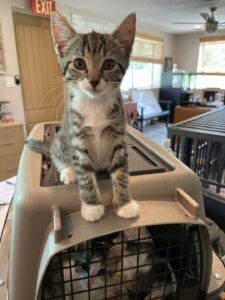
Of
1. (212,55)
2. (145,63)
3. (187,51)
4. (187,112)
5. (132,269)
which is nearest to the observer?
(132,269)

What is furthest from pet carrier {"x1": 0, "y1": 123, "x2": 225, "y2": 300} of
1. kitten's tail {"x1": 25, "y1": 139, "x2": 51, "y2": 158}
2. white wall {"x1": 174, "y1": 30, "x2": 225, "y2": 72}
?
white wall {"x1": 174, "y1": 30, "x2": 225, "y2": 72}

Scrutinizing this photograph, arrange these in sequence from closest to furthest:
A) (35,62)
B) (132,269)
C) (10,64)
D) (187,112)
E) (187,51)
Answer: (132,269) < (10,64) < (35,62) < (187,112) < (187,51)

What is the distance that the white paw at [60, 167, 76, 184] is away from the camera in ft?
2.10

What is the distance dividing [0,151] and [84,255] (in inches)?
84.9

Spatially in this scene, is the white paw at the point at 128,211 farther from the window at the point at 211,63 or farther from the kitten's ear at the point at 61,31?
the window at the point at 211,63

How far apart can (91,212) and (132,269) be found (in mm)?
230

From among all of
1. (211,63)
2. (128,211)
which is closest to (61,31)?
(128,211)

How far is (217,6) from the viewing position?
137 inches

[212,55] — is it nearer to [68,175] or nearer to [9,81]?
[9,81]

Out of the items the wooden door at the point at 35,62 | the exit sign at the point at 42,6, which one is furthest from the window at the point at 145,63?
the exit sign at the point at 42,6


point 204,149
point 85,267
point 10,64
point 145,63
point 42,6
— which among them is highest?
point 42,6

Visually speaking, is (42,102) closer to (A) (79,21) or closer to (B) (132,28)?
(A) (79,21)

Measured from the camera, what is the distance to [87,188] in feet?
1.90

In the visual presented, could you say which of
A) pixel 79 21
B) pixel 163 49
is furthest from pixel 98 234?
pixel 163 49
